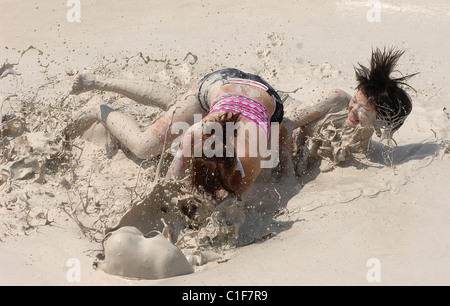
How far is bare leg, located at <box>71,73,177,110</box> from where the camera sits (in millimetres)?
4469

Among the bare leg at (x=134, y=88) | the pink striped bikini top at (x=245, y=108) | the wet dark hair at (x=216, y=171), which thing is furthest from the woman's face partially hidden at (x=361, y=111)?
the bare leg at (x=134, y=88)

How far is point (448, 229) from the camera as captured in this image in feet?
10.7

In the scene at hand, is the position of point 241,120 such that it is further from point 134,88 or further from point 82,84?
point 82,84

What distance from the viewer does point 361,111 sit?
4113mm

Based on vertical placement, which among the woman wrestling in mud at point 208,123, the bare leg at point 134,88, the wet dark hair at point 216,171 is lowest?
the wet dark hair at point 216,171

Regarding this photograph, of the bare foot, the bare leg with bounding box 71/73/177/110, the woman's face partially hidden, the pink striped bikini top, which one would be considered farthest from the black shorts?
the bare foot

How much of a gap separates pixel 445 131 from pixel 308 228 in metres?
1.64

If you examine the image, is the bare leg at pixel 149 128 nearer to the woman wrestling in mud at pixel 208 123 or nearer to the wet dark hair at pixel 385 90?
the woman wrestling in mud at pixel 208 123

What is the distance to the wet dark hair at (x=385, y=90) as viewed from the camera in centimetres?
394

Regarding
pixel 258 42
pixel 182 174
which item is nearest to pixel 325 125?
pixel 182 174

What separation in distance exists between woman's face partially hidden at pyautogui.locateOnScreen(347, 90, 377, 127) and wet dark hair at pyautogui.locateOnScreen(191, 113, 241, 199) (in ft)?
3.09

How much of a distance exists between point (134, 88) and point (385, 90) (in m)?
1.71

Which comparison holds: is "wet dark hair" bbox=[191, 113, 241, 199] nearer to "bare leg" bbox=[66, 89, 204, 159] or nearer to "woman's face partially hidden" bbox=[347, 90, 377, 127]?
"bare leg" bbox=[66, 89, 204, 159]

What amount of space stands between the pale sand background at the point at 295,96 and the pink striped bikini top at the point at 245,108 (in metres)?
0.54
